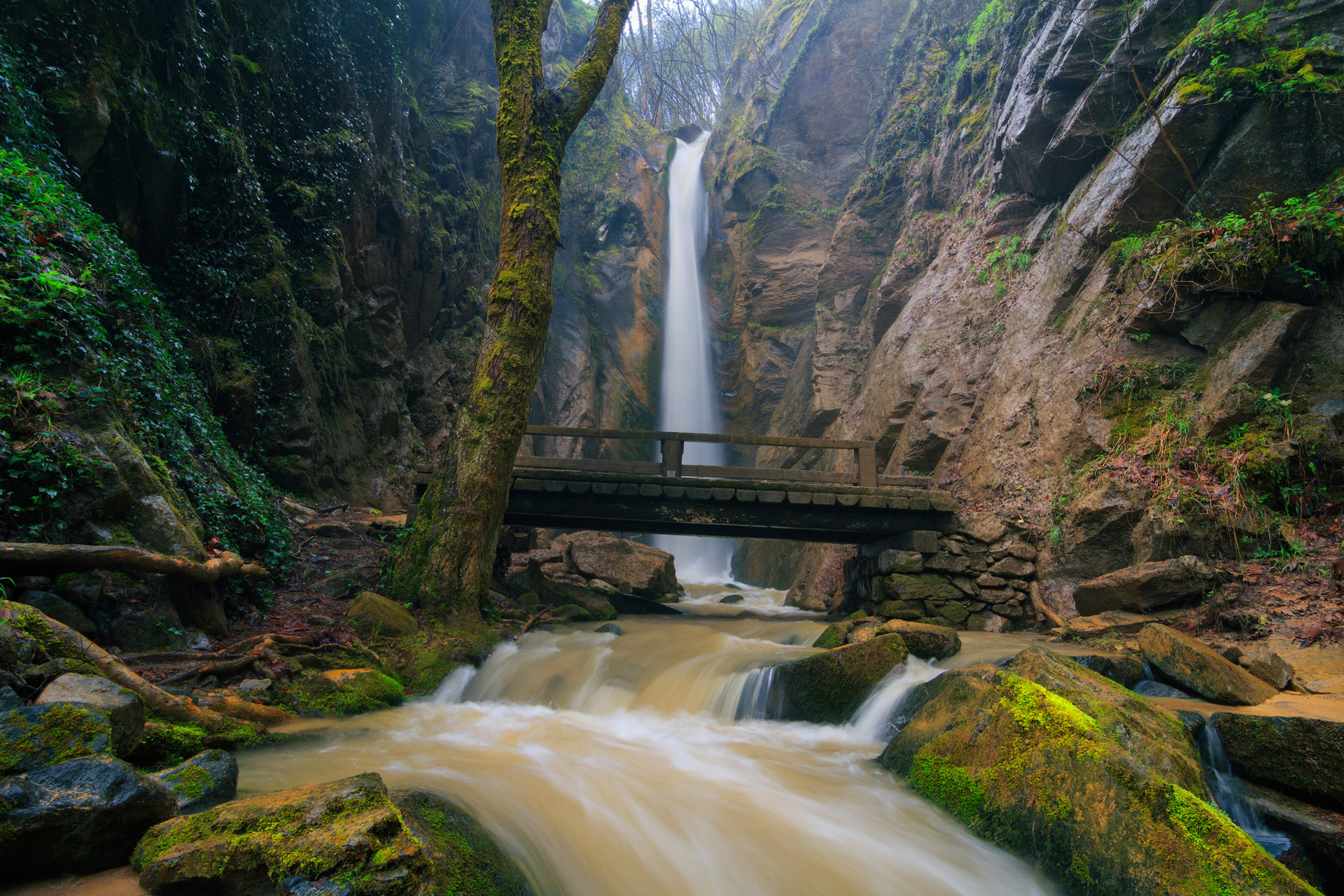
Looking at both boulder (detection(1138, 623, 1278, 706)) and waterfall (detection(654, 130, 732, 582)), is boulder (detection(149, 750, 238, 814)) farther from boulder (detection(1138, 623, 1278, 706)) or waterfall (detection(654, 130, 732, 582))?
waterfall (detection(654, 130, 732, 582))

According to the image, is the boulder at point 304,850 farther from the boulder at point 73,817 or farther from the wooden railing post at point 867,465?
the wooden railing post at point 867,465

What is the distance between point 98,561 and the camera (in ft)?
12.1

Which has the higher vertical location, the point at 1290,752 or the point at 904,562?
the point at 904,562

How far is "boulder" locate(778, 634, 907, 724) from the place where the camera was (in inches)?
183

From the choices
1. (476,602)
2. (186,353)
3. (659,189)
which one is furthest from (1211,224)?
(659,189)

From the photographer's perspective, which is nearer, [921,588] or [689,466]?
[921,588]

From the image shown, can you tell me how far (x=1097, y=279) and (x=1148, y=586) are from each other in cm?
487

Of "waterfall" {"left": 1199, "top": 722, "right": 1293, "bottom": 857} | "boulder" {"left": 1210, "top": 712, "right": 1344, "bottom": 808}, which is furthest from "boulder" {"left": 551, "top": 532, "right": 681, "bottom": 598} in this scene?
"boulder" {"left": 1210, "top": 712, "right": 1344, "bottom": 808}

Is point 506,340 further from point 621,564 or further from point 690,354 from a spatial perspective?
point 690,354

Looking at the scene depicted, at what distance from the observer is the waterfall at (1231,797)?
2706 millimetres

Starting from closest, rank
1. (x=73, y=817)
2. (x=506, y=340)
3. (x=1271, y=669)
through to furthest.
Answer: (x=73, y=817) → (x=1271, y=669) → (x=506, y=340)

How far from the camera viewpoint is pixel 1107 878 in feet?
7.64

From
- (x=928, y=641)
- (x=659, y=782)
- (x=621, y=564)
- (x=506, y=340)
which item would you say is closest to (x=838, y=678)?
(x=928, y=641)

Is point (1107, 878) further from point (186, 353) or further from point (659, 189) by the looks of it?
point (659, 189)
